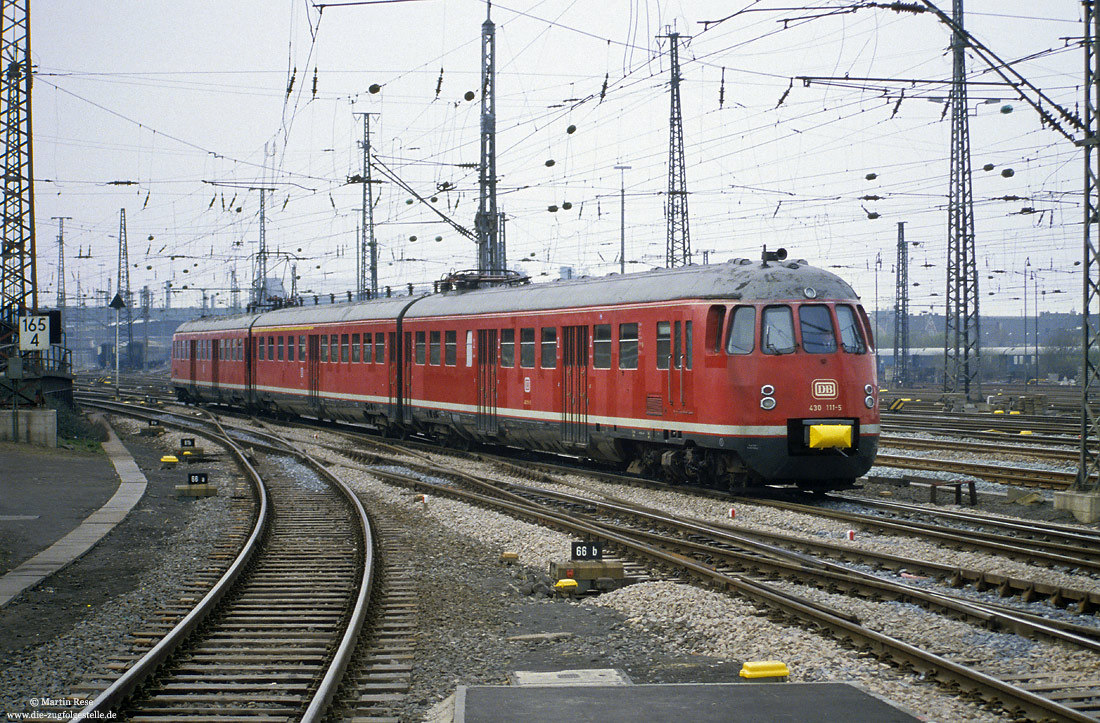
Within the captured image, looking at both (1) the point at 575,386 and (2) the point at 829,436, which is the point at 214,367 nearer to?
(1) the point at 575,386

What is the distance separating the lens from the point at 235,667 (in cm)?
763

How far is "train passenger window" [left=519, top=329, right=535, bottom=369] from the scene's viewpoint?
21.1 meters

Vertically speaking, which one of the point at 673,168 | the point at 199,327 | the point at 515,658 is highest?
the point at 673,168

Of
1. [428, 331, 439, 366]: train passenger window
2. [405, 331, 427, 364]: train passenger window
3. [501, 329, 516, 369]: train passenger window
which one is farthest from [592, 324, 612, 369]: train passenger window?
[405, 331, 427, 364]: train passenger window

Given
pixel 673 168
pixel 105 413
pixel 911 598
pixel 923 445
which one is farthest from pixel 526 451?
pixel 105 413

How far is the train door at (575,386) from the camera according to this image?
64.0 ft

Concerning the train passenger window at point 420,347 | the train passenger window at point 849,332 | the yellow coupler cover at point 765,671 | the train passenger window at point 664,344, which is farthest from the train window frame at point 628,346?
the yellow coupler cover at point 765,671

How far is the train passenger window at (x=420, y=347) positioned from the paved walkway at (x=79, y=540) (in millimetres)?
7111

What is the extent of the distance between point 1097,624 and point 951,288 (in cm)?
2928

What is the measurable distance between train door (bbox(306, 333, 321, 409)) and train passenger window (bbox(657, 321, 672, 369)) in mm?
17741

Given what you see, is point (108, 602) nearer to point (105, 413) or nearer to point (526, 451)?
point (526, 451)

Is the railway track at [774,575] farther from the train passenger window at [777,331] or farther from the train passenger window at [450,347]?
the train passenger window at [450,347]

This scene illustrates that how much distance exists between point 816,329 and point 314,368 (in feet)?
67.4

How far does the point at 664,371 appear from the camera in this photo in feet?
56.5
